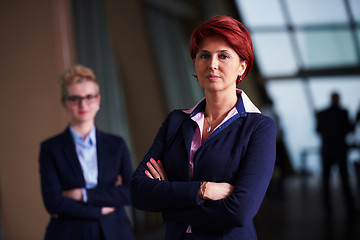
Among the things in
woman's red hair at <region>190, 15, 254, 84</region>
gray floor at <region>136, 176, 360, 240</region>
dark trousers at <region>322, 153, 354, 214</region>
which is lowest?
gray floor at <region>136, 176, 360, 240</region>

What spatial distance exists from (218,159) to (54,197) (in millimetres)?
1092

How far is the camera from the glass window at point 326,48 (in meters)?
10.3

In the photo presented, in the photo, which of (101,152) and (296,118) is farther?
(296,118)

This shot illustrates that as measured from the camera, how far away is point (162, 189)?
4.99 feet

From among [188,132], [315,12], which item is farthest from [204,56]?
[315,12]

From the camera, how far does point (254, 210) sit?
1.49 m

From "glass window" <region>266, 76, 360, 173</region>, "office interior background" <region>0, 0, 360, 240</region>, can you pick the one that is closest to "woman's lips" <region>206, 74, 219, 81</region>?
"office interior background" <region>0, 0, 360, 240</region>

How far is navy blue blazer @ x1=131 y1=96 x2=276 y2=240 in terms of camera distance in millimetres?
1460

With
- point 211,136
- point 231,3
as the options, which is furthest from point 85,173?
point 231,3

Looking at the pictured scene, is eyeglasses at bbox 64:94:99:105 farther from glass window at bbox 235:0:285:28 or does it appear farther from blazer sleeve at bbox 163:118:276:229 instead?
glass window at bbox 235:0:285:28

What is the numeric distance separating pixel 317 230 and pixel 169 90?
332cm

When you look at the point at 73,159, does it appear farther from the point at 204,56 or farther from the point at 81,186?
the point at 204,56

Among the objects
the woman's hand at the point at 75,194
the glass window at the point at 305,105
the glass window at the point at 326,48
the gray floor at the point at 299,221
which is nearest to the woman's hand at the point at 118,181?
the woman's hand at the point at 75,194

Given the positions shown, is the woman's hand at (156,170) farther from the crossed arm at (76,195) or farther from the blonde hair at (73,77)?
the blonde hair at (73,77)
